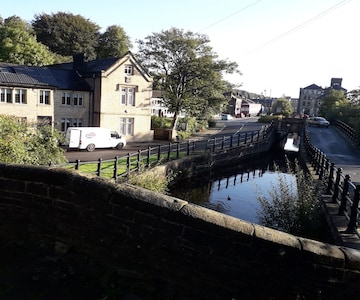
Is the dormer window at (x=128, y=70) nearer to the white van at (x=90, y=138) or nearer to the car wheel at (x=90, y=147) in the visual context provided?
the white van at (x=90, y=138)

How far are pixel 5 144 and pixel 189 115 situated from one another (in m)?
31.7

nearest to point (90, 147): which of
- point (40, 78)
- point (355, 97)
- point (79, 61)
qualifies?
point (40, 78)

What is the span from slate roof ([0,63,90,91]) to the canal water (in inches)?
653

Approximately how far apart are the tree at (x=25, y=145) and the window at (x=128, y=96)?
18634 millimetres

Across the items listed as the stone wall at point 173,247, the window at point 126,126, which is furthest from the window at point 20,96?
the stone wall at point 173,247

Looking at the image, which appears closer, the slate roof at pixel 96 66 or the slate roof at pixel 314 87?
the slate roof at pixel 96 66

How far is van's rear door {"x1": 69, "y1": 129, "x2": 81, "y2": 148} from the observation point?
25.5m

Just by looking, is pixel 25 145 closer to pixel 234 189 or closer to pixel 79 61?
pixel 234 189

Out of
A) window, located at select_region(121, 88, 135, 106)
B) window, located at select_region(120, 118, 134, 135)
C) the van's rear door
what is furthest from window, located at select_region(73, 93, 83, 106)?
the van's rear door

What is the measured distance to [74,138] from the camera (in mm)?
25594

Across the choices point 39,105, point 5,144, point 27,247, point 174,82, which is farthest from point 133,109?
point 27,247

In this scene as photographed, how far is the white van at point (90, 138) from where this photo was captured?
1008 inches

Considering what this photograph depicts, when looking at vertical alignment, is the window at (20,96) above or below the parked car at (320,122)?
Result: above

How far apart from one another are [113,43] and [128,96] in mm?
31653
